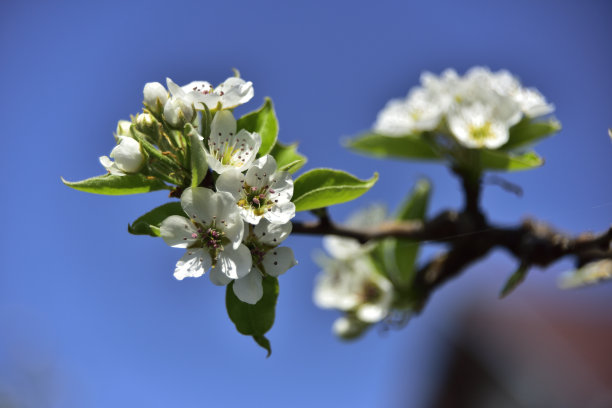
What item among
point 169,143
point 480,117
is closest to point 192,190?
point 169,143

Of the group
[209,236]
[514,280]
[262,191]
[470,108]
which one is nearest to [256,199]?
[262,191]

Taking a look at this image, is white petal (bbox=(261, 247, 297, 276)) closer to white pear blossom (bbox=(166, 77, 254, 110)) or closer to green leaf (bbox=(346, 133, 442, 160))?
white pear blossom (bbox=(166, 77, 254, 110))

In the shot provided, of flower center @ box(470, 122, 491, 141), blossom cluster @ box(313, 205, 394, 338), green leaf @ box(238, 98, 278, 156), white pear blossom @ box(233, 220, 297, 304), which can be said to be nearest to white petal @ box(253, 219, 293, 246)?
white pear blossom @ box(233, 220, 297, 304)

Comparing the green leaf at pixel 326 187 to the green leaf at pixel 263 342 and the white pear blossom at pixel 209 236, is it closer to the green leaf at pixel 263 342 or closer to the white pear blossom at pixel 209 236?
the white pear blossom at pixel 209 236

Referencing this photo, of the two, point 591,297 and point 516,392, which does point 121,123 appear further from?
point 516,392

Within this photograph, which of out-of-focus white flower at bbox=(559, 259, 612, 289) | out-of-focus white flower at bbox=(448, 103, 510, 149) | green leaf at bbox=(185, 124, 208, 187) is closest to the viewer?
green leaf at bbox=(185, 124, 208, 187)

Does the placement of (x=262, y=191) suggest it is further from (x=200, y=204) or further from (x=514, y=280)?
(x=514, y=280)
